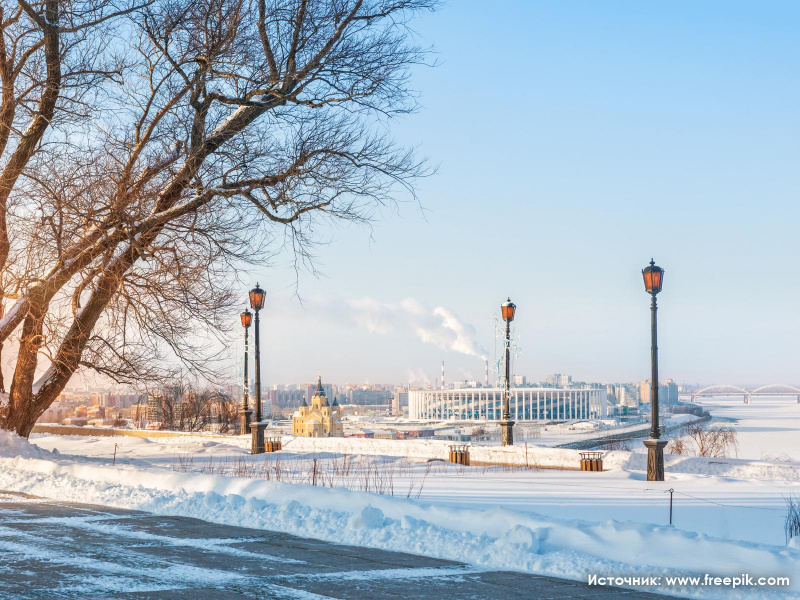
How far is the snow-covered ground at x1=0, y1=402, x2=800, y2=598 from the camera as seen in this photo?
25.5 feet

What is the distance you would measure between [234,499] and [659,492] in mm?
7808

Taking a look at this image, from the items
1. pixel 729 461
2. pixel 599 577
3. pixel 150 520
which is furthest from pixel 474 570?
pixel 729 461

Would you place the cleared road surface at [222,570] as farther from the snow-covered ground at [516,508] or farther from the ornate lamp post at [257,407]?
the ornate lamp post at [257,407]

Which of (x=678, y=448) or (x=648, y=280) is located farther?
(x=678, y=448)

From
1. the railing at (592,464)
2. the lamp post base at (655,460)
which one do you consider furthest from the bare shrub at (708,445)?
the lamp post base at (655,460)

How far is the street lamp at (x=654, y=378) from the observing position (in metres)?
18.3

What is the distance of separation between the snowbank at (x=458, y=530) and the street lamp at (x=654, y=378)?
30.3 feet

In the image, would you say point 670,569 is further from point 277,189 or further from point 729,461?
point 729,461

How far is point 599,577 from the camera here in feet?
24.6

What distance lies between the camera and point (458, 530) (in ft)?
30.8

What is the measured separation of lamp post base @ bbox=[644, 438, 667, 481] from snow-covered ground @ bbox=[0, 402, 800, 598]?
1.40 ft

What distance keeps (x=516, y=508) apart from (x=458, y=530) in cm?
346

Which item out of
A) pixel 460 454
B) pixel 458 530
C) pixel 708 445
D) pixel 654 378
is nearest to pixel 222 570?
pixel 458 530

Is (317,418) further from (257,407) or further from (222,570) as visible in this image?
(222,570)
